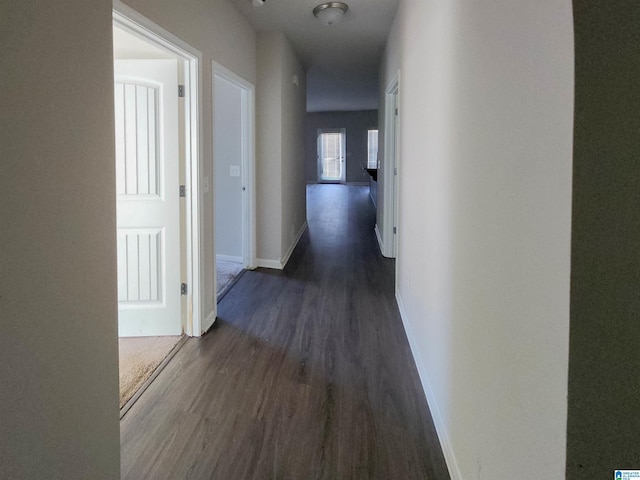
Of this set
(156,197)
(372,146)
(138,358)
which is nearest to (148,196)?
(156,197)

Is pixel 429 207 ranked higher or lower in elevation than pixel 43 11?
lower

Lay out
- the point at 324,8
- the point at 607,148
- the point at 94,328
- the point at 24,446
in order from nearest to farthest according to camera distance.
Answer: the point at 607,148 → the point at 24,446 → the point at 94,328 → the point at 324,8

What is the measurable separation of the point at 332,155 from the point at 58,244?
1483 centimetres

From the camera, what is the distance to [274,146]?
15.8 feet

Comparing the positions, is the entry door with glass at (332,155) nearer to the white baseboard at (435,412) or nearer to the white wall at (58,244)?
the white baseboard at (435,412)

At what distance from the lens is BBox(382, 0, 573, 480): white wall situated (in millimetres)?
846

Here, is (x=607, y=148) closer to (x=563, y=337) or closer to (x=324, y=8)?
(x=563, y=337)

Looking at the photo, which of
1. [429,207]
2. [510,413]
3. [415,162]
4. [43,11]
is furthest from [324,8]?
[510,413]

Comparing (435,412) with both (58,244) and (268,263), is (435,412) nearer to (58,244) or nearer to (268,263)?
(58,244)

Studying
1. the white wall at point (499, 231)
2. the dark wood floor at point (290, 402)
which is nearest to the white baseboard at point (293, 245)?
the dark wood floor at point (290, 402)

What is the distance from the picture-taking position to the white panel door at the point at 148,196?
9.36 feet

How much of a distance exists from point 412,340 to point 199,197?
5.74 ft

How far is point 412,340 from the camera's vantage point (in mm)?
2859

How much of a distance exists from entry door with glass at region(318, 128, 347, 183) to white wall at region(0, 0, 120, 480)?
46.7 ft
